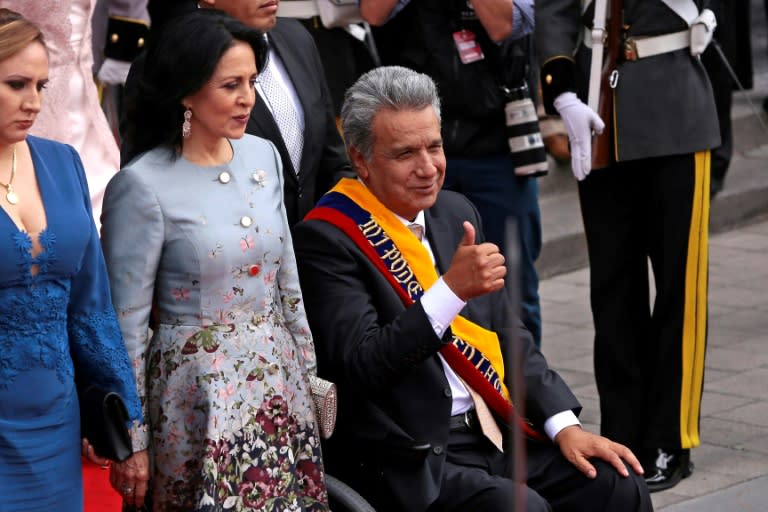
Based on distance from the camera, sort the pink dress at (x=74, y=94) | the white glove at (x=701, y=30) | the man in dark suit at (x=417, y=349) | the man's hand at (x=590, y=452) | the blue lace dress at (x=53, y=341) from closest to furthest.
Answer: the blue lace dress at (x=53, y=341) → the man in dark suit at (x=417, y=349) → the man's hand at (x=590, y=452) → the pink dress at (x=74, y=94) → the white glove at (x=701, y=30)

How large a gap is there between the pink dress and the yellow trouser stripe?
1.79 meters

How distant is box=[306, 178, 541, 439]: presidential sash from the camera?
415cm

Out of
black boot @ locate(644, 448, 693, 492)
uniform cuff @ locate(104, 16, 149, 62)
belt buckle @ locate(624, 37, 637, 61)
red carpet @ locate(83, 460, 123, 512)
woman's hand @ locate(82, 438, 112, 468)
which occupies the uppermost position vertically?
uniform cuff @ locate(104, 16, 149, 62)

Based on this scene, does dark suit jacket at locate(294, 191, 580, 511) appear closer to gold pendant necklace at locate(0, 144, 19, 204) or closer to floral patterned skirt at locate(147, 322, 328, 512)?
floral patterned skirt at locate(147, 322, 328, 512)

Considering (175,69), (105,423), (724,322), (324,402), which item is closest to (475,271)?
(324,402)

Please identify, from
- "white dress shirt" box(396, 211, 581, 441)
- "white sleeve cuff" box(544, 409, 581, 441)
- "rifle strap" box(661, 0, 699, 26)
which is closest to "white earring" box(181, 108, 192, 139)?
"white dress shirt" box(396, 211, 581, 441)

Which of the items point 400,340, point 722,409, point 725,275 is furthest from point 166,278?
point 725,275

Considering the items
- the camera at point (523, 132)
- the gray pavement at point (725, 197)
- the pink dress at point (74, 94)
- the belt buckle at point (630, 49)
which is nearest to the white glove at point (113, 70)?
the pink dress at point (74, 94)

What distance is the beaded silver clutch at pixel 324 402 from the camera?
152 inches

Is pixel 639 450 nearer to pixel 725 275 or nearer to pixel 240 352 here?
pixel 240 352

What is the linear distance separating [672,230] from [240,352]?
1985mm

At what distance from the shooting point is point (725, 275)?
813cm

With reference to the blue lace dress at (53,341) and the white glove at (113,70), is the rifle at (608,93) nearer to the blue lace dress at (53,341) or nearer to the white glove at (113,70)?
the white glove at (113,70)

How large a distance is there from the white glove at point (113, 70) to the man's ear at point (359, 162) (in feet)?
4.92
